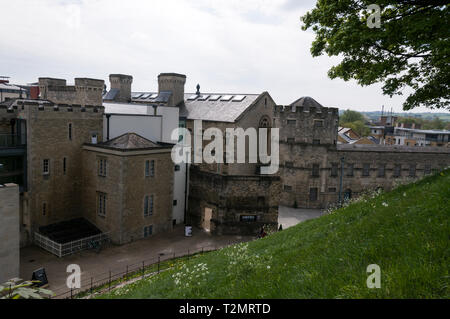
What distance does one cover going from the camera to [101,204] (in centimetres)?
2822

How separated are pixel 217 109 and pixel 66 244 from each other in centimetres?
2074

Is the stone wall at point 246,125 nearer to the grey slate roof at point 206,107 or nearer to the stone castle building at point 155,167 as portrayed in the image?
the stone castle building at point 155,167

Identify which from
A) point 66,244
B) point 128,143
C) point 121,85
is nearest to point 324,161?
point 128,143

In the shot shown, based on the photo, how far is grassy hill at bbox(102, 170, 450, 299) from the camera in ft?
22.2

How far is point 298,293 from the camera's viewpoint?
752 cm

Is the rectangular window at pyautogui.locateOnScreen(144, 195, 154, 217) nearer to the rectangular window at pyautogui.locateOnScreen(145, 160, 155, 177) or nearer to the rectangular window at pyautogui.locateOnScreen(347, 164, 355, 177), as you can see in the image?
the rectangular window at pyautogui.locateOnScreen(145, 160, 155, 177)

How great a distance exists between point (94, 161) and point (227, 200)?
38.2 ft

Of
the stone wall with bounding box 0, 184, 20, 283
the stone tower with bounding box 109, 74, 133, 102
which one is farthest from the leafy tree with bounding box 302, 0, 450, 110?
the stone tower with bounding box 109, 74, 133, 102

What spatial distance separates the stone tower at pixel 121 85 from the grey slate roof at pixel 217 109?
14348 millimetres

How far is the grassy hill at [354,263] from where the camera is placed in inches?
266

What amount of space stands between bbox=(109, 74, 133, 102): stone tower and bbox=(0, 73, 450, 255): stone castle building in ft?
33.1

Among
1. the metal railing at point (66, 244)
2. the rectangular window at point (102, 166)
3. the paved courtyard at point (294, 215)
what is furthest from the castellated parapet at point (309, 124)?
the metal railing at point (66, 244)

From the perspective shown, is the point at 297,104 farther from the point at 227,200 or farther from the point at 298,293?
the point at 298,293
